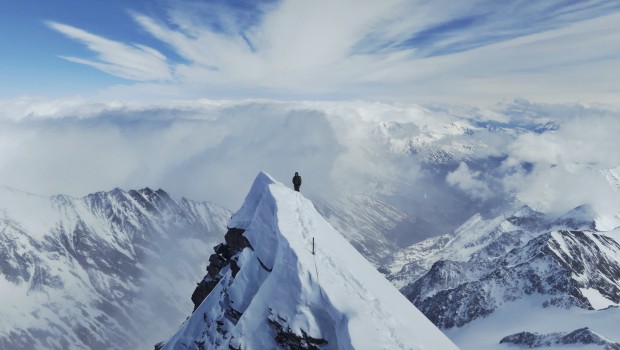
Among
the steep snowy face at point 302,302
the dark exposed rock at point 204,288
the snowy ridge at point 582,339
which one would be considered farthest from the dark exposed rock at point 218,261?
the snowy ridge at point 582,339

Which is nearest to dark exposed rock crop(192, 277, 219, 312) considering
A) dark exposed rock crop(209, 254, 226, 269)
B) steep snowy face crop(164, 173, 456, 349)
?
dark exposed rock crop(209, 254, 226, 269)

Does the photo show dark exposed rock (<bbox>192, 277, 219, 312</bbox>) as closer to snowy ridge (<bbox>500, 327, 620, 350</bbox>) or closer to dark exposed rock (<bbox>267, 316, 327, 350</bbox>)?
dark exposed rock (<bbox>267, 316, 327, 350</bbox>)

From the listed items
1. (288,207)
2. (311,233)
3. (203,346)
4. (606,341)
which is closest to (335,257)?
(311,233)

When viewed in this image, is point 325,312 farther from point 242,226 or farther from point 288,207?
point 242,226

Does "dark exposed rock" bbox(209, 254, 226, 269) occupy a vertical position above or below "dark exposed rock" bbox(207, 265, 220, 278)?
above

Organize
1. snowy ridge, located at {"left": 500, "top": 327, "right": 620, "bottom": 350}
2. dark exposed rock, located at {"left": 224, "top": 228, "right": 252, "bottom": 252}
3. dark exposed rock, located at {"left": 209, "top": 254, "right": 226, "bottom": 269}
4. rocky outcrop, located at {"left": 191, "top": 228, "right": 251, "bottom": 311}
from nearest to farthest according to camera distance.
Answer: dark exposed rock, located at {"left": 224, "top": 228, "right": 252, "bottom": 252}, rocky outcrop, located at {"left": 191, "top": 228, "right": 251, "bottom": 311}, dark exposed rock, located at {"left": 209, "top": 254, "right": 226, "bottom": 269}, snowy ridge, located at {"left": 500, "top": 327, "right": 620, "bottom": 350}

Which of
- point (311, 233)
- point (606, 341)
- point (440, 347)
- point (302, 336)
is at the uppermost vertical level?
point (311, 233)

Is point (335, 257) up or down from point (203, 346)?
up

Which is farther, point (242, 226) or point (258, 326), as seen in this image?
point (242, 226)

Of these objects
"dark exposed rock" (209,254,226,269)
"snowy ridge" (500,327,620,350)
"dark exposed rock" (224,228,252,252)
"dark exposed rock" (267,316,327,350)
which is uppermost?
"dark exposed rock" (224,228,252,252)
